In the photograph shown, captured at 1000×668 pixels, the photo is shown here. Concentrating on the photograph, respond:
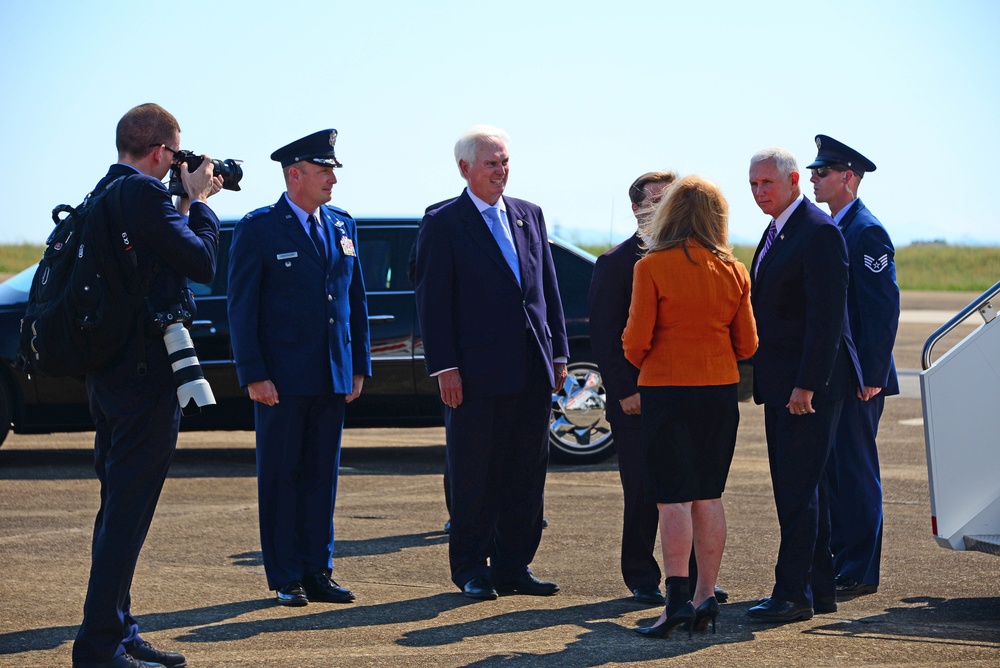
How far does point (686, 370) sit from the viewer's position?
16.9 ft

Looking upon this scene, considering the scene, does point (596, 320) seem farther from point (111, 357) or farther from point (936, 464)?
point (111, 357)

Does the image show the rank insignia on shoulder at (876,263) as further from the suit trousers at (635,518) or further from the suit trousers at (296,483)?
the suit trousers at (296,483)

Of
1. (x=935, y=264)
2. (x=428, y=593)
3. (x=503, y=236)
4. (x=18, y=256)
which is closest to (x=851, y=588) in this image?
(x=428, y=593)

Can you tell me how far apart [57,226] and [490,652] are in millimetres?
2202

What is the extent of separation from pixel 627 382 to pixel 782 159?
1.16 m

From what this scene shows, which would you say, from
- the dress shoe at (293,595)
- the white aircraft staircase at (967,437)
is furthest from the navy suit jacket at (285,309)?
the white aircraft staircase at (967,437)

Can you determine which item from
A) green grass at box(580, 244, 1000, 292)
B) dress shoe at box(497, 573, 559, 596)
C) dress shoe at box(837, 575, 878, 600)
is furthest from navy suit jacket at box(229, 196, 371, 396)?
green grass at box(580, 244, 1000, 292)

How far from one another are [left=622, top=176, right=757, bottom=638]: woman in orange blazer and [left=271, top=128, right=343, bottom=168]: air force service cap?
5.47 ft

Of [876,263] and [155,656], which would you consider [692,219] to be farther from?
[155,656]

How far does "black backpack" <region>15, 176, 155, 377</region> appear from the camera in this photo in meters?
4.57

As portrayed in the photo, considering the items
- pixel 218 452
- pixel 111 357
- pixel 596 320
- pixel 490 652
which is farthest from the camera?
pixel 218 452

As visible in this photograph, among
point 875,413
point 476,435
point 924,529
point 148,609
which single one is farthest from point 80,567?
point 924,529

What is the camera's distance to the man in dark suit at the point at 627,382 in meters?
5.95

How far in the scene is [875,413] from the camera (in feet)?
21.0
